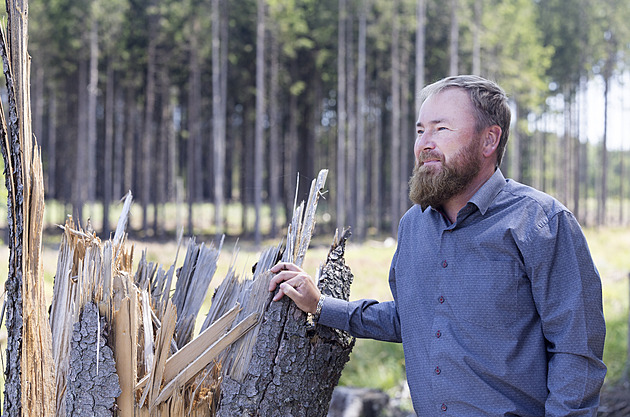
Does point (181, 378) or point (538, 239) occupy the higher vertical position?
point (538, 239)

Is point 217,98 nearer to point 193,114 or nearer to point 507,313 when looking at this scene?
point 193,114

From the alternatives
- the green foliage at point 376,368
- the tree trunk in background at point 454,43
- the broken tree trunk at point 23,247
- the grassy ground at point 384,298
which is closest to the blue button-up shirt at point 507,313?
A: the grassy ground at point 384,298

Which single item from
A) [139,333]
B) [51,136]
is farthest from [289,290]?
[51,136]

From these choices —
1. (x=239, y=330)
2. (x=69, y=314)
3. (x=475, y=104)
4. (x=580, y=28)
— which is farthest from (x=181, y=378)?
(x=580, y=28)

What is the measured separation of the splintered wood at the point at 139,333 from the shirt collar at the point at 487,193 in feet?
2.67

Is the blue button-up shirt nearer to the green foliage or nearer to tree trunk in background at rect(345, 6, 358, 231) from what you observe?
the green foliage

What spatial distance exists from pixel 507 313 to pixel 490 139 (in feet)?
2.20

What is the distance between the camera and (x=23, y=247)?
→ 234 centimetres

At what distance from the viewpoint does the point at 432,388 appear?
2135 millimetres

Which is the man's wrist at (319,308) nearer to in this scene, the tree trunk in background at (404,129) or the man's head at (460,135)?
the man's head at (460,135)

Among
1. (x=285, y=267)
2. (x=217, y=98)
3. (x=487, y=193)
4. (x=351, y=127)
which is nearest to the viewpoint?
(x=487, y=193)

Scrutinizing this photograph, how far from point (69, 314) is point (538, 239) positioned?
1.92m

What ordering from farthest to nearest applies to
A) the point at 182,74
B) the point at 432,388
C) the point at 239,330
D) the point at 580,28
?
the point at 580,28
the point at 182,74
the point at 239,330
the point at 432,388

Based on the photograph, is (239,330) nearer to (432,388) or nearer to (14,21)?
(432,388)
